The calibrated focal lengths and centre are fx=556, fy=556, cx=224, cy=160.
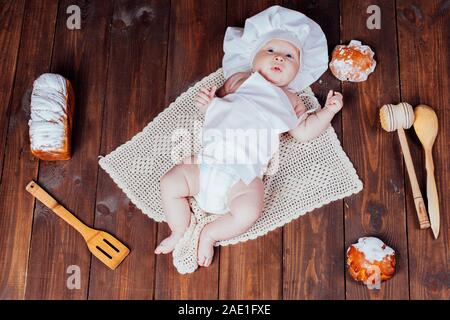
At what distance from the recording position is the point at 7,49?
140 cm

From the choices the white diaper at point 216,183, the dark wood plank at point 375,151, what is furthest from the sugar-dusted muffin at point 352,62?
the white diaper at point 216,183

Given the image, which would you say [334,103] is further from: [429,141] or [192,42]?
[192,42]

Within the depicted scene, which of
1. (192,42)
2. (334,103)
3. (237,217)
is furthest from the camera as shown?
(192,42)

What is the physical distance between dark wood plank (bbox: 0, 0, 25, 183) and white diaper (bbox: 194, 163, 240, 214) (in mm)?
498

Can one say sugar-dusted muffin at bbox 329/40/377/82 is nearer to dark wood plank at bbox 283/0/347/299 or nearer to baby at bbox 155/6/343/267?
baby at bbox 155/6/343/267

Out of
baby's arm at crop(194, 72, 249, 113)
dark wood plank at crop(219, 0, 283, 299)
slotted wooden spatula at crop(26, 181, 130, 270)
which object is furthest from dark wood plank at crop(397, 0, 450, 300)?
slotted wooden spatula at crop(26, 181, 130, 270)

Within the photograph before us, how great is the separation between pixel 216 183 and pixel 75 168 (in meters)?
0.36

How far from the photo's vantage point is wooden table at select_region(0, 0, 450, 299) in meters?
1.21

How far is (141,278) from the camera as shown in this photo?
1209 mm

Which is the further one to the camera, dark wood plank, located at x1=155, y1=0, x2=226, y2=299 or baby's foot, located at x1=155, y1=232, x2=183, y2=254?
dark wood plank, located at x1=155, y1=0, x2=226, y2=299

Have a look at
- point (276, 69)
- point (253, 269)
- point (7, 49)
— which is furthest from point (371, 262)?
point (7, 49)

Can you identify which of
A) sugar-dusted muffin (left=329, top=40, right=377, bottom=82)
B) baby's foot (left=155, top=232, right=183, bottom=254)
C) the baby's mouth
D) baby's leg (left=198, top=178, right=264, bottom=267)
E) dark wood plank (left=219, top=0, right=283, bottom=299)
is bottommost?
dark wood plank (left=219, top=0, right=283, bottom=299)
